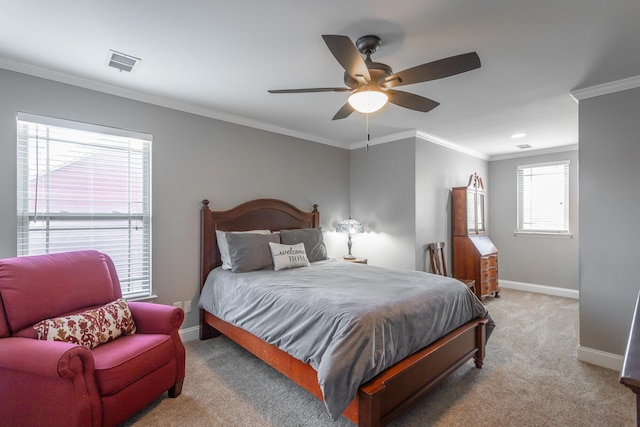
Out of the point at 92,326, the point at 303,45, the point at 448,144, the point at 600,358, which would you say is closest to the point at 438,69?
the point at 303,45

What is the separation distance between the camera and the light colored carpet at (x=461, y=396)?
198cm

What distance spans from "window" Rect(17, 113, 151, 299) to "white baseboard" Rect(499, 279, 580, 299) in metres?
5.80

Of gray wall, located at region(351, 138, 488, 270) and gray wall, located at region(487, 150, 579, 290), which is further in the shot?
gray wall, located at region(487, 150, 579, 290)

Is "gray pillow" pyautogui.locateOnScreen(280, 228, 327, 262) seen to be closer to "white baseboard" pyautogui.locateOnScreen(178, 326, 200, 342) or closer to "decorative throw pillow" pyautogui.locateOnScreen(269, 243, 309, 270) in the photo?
"decorative throw pillow" pyautogui.locateOnScreen(269, 243, 309, 270)

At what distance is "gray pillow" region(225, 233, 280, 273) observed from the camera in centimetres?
312

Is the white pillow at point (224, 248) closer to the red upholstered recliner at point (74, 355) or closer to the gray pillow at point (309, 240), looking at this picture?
the gray pillow at point (309, 240)

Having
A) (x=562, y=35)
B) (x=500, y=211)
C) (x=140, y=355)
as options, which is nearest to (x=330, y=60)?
(x=562, y=35)

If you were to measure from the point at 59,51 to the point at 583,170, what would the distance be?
449 cm

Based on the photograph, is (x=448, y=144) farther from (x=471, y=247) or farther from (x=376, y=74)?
(x=376, y=74)

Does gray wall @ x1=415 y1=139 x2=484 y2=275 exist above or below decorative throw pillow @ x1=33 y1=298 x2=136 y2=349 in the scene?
above

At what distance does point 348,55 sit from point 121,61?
6.08 ft

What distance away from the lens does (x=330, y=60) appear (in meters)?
2.31

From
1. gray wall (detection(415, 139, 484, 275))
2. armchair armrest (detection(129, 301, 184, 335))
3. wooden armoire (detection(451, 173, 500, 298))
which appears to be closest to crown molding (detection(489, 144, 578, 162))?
gray wall (detection(415, 139, 484, 275))

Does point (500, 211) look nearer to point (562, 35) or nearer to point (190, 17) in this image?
point (562, 35)
